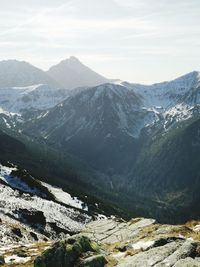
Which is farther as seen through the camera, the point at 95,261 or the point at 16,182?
the point at 16,182

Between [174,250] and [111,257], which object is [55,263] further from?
[174,250]

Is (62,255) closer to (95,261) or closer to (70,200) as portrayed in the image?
(95,261)

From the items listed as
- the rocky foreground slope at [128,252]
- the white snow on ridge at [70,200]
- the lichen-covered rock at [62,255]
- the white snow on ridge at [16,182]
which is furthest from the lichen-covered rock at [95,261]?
the white snow on ridge at [70,200]

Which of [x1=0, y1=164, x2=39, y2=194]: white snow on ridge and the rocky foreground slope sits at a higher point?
the rocky foreground slope

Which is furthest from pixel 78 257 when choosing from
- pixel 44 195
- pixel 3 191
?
pixel 44 195

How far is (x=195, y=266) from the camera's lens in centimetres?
3138

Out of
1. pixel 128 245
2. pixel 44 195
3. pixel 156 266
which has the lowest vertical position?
pixel 44 195

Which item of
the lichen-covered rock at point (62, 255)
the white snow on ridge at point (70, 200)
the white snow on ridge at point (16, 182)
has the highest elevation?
the lichen-covered rock at point (62, 255)

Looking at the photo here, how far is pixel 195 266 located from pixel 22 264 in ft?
70.7

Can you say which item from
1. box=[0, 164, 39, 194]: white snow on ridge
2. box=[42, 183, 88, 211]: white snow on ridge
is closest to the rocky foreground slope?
box=[0, 164, 39, 194]: white snow on ridge

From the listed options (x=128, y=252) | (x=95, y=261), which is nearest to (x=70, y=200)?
(x=128, y=252)

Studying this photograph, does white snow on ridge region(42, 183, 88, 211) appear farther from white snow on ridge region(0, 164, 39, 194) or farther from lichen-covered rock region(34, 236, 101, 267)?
lichen-covered rock region(34, 236, 101, 267)

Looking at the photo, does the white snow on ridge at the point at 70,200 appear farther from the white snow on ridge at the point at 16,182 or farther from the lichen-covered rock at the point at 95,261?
the lichen-covered rock at the point at 95,261

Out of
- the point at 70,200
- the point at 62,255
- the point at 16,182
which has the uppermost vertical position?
the point at 62,255
